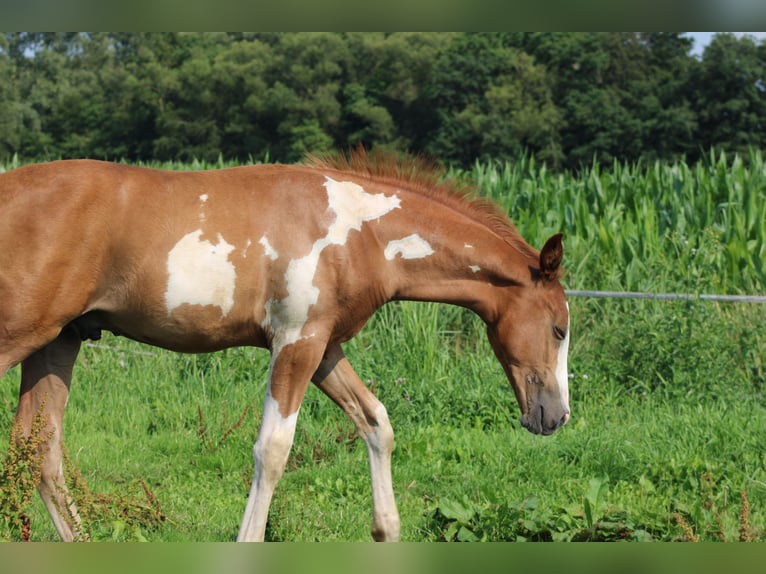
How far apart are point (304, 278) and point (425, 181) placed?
1028 mm

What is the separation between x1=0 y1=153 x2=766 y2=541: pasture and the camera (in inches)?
193

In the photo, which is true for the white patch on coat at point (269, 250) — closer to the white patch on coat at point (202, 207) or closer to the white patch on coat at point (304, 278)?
the white patch on coat at point (304, 278)

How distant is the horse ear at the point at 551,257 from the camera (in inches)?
184

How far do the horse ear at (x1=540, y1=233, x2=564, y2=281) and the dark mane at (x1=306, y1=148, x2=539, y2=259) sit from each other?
15 centimetres

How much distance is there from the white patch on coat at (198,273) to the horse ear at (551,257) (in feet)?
5.21

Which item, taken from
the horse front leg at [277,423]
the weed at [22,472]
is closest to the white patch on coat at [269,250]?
the horse front leg at [277,423]

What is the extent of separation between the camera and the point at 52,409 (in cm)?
480

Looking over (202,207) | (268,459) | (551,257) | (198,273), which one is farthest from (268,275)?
(551,257)

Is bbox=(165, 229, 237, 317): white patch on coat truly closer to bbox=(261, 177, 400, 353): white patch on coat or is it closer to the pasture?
bbox=(261, 177, 400, 353): white patch on coat

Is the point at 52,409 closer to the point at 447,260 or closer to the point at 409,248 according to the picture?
the point at 409,248

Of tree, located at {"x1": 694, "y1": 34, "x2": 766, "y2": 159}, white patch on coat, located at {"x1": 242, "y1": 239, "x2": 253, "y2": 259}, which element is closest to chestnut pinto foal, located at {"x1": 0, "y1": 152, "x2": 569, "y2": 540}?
white patch on coat, located at {"x1": 242, "y1": 239, "x2": 253, "y2": 259}
